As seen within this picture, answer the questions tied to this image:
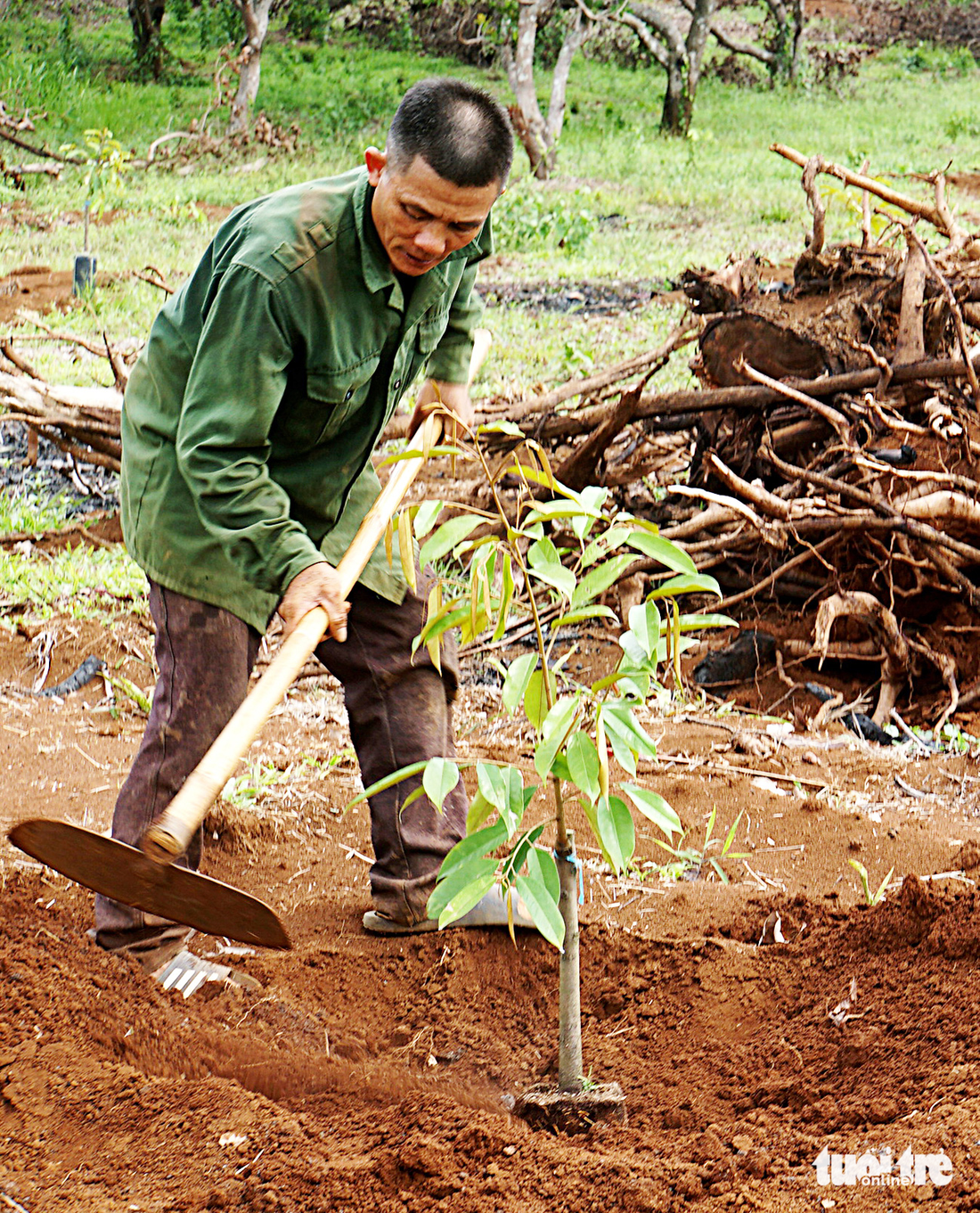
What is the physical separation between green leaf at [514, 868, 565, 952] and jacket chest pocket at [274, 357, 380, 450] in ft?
3.29

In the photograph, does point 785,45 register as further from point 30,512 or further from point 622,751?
point 622,751

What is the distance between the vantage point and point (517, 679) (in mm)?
1642

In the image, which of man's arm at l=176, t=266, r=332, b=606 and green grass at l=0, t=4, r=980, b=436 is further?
green grass at l=0, t=4, r=980, b=436

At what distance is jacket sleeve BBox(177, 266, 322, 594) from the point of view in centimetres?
197

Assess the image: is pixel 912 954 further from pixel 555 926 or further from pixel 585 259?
pixel 585 259

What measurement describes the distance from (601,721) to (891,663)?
228 cm

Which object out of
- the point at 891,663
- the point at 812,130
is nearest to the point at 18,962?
the point at 891,663

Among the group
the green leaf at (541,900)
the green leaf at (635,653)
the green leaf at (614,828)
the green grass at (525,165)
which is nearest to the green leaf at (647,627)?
the green leaf at (635,653)

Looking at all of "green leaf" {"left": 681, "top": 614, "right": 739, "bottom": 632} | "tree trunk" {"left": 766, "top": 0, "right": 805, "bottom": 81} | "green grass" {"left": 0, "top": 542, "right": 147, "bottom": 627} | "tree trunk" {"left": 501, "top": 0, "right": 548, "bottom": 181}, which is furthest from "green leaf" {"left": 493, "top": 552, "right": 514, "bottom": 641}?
"tree trunk" {"left": 766, "top": 0, "right": 805, "bottom": 81}

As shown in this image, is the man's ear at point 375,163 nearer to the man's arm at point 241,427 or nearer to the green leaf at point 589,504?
the man's arm at point 241,427

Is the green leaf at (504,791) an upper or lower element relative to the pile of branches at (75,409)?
upper

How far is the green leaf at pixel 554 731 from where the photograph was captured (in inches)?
61.7

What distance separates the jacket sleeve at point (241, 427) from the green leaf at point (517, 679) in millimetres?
478

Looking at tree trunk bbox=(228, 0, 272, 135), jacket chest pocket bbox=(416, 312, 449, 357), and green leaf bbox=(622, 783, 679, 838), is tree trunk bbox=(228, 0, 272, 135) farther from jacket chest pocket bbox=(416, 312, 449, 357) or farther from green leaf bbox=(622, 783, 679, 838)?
green leaf bbox=(622, 783, 679, 838)
